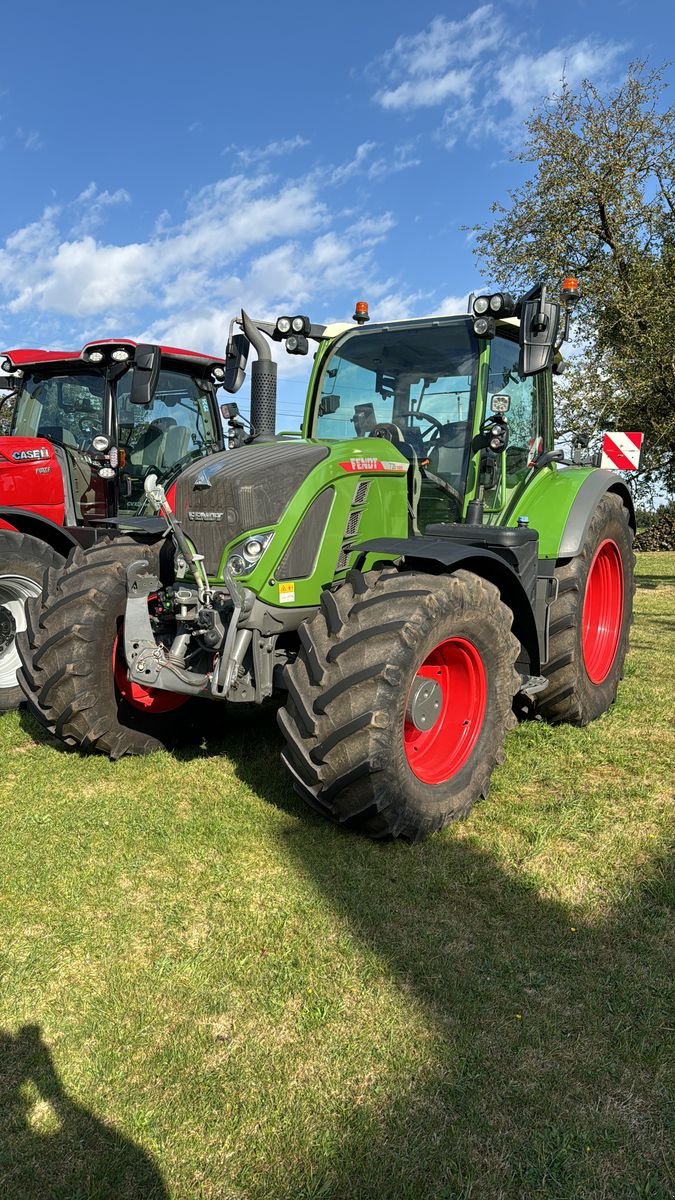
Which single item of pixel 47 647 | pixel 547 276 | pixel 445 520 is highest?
pixel 547 276

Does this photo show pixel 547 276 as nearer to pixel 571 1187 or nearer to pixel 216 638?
pixel 216 638

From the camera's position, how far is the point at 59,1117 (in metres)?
2.13

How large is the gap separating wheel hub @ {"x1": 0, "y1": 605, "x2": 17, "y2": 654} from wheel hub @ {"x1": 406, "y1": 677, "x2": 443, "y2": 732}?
327 cm

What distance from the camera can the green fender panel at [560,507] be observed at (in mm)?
4675

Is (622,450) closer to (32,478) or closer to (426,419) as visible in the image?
(426,419)

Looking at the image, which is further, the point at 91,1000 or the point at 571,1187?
the point at 91,1000

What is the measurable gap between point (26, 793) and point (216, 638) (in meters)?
1.34

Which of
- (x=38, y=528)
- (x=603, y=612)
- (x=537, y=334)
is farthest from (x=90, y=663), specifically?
(x=603, y=612)

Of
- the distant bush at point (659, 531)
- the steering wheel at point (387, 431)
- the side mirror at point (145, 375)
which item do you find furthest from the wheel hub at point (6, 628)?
the distant bush at point (659, 531)

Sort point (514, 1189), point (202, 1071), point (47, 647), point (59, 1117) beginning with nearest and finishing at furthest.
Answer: point (514, 1189), point (59, 1117), point (202, 1071), point (47, 647)

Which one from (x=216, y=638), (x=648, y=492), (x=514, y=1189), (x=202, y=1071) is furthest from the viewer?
(x=648, y=492)

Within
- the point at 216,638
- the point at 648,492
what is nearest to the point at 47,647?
the point at 216,638

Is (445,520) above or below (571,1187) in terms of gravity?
above

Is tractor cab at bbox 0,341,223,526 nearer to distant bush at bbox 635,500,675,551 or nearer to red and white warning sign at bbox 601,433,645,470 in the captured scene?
red and white warning sign at bbox 601,433,645,470
